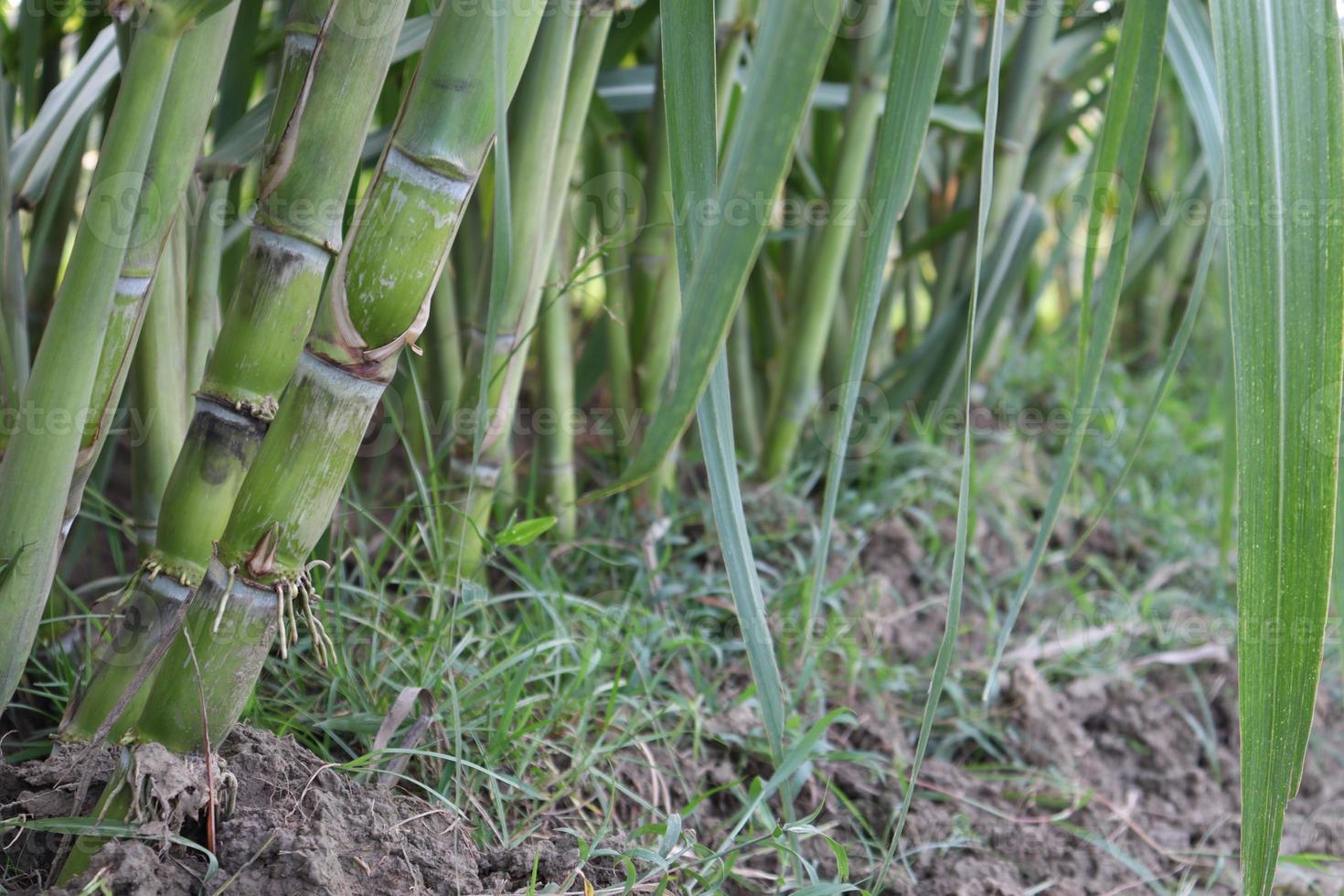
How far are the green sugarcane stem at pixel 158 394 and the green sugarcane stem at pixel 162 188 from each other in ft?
0.23

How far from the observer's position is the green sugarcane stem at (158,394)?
63 centimetres

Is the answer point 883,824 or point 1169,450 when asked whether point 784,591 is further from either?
point 1169,450

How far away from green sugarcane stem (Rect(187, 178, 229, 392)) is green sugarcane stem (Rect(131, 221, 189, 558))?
0.02 m

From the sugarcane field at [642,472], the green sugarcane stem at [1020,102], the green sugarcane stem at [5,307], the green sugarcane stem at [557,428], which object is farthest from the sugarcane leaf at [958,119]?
the green sugarcane stem at [5,307]

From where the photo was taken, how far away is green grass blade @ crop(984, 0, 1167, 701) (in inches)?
19.2

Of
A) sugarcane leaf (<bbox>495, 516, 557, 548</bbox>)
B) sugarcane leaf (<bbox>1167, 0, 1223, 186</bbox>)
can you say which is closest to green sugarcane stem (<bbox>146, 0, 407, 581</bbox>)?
sugarcane leaf (<bbox>495, 516, 557, 548</bbox>)

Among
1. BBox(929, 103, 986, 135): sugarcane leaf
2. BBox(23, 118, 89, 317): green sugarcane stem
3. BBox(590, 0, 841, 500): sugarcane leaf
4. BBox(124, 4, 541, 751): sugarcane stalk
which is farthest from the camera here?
BBox(929, 103, 986, 135): sugarcane leaf

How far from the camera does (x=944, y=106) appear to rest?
102 centimetres

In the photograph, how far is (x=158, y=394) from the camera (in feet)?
2.15

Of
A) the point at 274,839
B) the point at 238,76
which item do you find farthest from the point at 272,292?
the point at 238,76

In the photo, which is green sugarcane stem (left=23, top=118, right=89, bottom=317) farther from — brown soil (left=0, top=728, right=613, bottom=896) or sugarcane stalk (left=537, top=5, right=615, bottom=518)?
brown soil (left=0, top=728, right=613, bottom=896)

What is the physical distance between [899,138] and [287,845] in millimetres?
398

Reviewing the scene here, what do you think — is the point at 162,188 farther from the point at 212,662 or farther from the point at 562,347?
the point at 562,347

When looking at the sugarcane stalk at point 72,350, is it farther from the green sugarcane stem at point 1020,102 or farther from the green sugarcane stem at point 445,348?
the green sugarcane stem at point 1020,102
